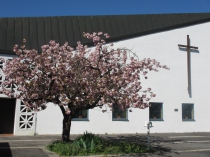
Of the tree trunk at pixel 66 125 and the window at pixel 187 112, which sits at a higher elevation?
the window at pixel 187 112

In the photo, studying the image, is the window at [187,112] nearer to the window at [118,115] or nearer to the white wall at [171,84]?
the white wall at [171,84]

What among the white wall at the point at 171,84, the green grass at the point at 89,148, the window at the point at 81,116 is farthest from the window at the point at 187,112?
the green grass at the point at 89,148

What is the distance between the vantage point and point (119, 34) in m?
21.2

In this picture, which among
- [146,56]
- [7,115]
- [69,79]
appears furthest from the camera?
[146,56]

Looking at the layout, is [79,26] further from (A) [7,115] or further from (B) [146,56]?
(A) [7,115]

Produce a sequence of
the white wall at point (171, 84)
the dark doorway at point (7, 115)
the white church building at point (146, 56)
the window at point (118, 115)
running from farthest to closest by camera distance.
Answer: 1. the window at point (118, 115)
2. the white wall at point (171, 84)
3. the white church building at point (146, 56)
4. the dark doorway at point (7, 115)

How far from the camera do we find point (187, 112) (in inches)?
887

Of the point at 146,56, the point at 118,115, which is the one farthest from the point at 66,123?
the point at 146,56

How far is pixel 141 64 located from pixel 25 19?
12.5 metres

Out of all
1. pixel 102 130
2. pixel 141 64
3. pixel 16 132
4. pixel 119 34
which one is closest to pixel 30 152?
pixel 141 64

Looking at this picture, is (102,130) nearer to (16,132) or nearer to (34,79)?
(16,132)

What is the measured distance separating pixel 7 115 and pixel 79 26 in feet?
27.6

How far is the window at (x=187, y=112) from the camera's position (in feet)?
73.4

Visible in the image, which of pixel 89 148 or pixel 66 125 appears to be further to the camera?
pixel 66 125
